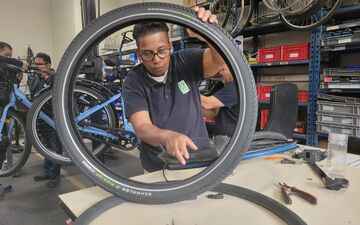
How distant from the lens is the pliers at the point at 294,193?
2.65 feet

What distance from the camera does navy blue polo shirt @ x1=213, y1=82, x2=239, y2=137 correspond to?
1.55 metres

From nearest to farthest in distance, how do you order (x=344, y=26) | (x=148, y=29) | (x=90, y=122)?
1. (x=148, y=29)
2. (x=344, y=26)
3. (x=90, y=122)

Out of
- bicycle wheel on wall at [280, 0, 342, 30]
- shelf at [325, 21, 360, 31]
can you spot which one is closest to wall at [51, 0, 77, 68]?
bicycle wheel on wall at [280, 0, 342, 30]

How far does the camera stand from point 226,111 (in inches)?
65.9

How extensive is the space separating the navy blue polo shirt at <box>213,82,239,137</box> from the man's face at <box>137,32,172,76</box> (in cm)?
56

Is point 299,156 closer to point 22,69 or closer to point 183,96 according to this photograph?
point 183,96

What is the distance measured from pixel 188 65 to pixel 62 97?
2.16ft

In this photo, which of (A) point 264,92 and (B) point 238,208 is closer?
(B) point 238,208

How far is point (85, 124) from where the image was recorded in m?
2.60

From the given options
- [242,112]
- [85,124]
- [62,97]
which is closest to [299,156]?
[242,112]

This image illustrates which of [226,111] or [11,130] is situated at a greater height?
[226,111]

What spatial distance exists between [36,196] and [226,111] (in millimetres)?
1969

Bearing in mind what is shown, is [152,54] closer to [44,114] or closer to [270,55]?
[44,114]

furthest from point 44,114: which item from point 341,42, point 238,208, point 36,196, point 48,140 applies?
point 341,42
